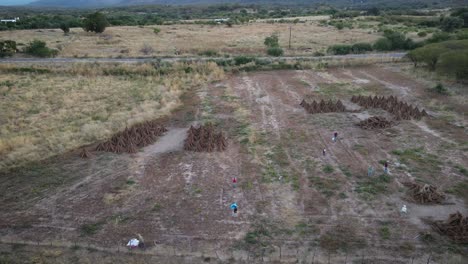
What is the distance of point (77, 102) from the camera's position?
29844mm

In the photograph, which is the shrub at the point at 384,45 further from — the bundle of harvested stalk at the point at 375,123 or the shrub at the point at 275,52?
the bundle of harvested stalk at the point at 375,123

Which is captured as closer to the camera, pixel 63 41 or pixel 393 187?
pixel 393 187

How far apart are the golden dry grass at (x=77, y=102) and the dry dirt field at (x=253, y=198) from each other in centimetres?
233

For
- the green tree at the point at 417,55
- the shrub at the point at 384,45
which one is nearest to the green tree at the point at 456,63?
the green tree at the point at 417,55

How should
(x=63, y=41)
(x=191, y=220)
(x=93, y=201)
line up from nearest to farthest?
(x=191, y=220)
(x=93, y=201)
(x=63, y=41)

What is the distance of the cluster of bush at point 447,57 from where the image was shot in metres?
32.9

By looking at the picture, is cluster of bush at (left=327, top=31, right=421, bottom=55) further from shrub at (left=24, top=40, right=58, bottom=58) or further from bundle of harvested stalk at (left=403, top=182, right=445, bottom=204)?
bundle of harvested stalk at (left=403, top=182, right=445, bottom=204)

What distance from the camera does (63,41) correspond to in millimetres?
62406

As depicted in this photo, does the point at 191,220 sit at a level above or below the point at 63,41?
below

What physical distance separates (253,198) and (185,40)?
53080mm

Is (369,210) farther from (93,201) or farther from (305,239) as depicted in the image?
(93,201)

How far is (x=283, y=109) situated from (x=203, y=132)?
796 centimetres

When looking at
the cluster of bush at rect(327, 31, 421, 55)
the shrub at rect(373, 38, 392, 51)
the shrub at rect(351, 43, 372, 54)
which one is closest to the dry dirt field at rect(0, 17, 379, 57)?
the cluster of bush at rect(327, 31, 421, 55)

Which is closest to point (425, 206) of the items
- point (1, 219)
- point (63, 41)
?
point (1, 219)
